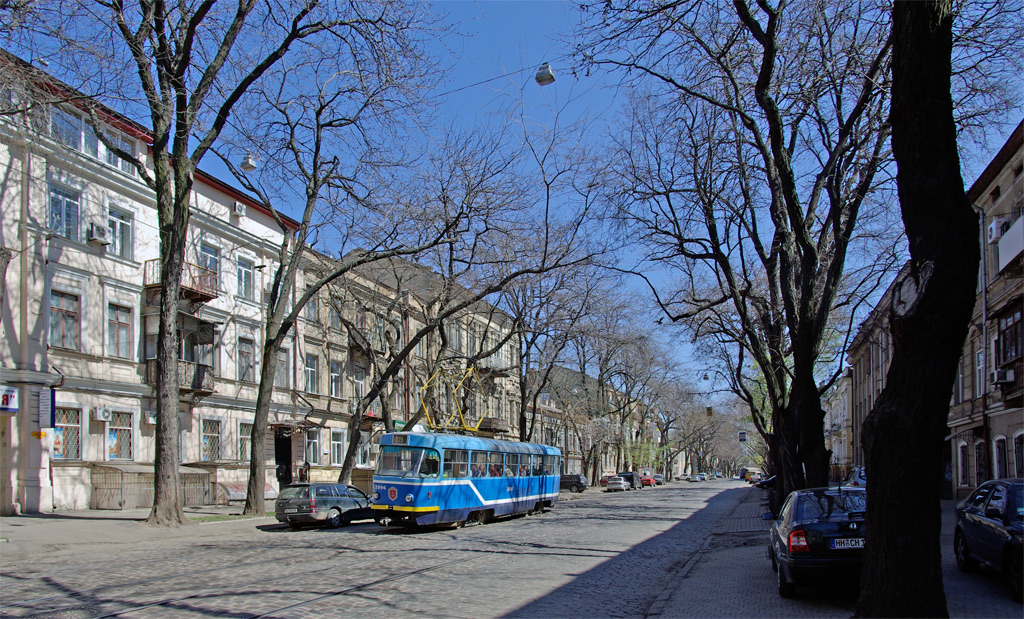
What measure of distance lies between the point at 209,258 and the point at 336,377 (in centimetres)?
1161

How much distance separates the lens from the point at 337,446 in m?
41.1

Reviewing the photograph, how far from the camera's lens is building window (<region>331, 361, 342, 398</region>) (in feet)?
135

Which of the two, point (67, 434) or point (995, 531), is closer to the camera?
point (995, 531)

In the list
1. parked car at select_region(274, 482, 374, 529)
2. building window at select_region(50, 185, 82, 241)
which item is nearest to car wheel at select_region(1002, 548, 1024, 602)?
parked car at select_region(274, 482, 374, 529)

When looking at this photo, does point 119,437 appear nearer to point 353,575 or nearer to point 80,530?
point 80,530

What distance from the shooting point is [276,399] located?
35.8m

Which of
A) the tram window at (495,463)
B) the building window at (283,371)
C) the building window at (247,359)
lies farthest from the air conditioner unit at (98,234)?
the tram window at (495,463)

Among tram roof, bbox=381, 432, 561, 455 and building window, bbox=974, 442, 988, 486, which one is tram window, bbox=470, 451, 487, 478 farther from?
building window, bbox=974, 442, 988, 486

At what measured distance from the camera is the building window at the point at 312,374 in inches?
1515

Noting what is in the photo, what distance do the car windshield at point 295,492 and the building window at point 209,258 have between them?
11471 mm

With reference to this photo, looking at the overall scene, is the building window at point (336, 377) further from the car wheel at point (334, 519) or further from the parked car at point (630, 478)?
the parked car at point (630, 478)

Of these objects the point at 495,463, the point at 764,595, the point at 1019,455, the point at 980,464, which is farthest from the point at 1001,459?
the point at 764,595

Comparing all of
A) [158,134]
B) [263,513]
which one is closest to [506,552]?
[263,513]

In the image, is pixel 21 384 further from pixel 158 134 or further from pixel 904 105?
pixel 904 105
